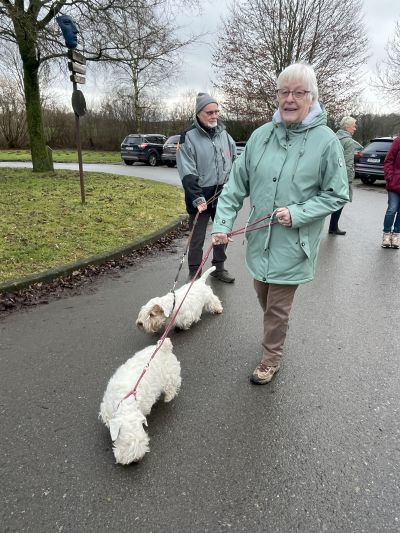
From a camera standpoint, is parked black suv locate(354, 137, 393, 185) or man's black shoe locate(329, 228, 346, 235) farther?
parked black suv locate(354, 137, 393, 185)

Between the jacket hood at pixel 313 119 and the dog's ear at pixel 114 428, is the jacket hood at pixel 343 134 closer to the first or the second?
the jacket hood at pixel 313 119

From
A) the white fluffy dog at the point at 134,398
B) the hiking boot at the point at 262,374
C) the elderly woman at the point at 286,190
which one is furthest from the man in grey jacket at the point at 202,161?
the white fluffy dog at the point at 134,398

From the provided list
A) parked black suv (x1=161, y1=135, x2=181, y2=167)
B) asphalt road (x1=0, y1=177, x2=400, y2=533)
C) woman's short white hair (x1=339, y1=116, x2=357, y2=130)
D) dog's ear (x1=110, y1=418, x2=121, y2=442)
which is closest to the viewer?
asphalt road (x1=0, y1=177, x2=400, y2=533)

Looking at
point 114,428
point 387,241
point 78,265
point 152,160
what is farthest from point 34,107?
point 114,428

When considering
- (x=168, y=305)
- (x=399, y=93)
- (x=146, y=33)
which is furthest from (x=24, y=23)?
(x=399, y=93)

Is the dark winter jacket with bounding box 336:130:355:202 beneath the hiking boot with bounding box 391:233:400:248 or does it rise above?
above

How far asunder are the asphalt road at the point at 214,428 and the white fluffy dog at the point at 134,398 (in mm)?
117

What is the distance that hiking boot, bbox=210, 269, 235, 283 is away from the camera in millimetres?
5324

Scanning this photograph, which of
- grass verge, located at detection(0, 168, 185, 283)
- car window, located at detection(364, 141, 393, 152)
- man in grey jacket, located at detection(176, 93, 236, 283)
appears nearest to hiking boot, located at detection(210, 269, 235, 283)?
man in grey jacket, located at detection(176, 93, 236, 283)

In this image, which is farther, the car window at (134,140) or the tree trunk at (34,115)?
the car window at (134,140)

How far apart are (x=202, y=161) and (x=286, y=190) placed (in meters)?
2.18

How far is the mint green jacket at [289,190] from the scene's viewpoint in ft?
8.48

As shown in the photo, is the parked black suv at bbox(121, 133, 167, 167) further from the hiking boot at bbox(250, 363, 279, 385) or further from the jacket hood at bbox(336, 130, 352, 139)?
the hiking boot at bbox(250, 363, 279, 385)

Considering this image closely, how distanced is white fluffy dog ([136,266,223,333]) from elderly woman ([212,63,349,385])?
93 cm
